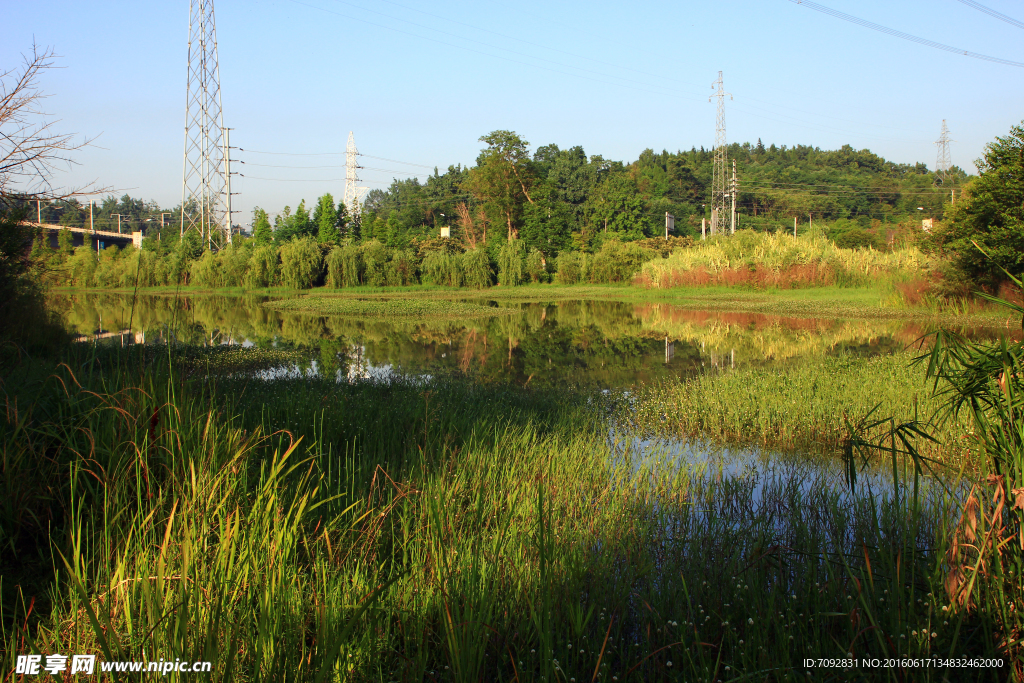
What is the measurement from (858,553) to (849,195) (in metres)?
80.3

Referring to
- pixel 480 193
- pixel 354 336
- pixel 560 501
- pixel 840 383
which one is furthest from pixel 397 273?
pixel 560 501

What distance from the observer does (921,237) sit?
68.8 feet

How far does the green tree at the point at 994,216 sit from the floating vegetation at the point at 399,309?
1642 centimetres

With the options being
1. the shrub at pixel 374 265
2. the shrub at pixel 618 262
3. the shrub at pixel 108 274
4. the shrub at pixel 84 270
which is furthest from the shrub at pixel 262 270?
the shrub at pixel 618 262

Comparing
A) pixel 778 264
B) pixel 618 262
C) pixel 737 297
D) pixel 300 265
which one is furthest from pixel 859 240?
pixel 300 265

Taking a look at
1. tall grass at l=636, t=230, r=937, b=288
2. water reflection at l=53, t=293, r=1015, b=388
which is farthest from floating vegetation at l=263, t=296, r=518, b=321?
tall grass at l=636, t=230, r=937, b=288

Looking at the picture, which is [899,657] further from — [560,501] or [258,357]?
[258,357]

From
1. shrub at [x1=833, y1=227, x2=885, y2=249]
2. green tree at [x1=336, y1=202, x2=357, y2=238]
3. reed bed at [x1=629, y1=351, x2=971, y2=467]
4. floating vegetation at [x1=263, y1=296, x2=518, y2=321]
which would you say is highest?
green tree at [x1=336, y1=202, x2=357, y2=238]

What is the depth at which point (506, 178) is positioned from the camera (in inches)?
2099

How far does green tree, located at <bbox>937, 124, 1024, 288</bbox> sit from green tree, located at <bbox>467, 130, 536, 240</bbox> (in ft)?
119

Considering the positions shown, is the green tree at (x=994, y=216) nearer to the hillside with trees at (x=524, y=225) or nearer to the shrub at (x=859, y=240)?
the hillside with trees at (x=524, y=225)

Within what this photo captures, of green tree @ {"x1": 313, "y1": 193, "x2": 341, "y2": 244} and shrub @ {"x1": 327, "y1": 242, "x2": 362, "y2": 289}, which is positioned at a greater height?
green tree @ {"x1": 313, "y1": 193, "x2": 341, "y2": 244}

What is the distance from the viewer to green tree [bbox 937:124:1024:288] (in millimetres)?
17688

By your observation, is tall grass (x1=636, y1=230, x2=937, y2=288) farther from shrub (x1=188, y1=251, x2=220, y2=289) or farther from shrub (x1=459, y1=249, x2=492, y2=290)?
shrub (x1=188, y1=251, x2=220, y2=289)
